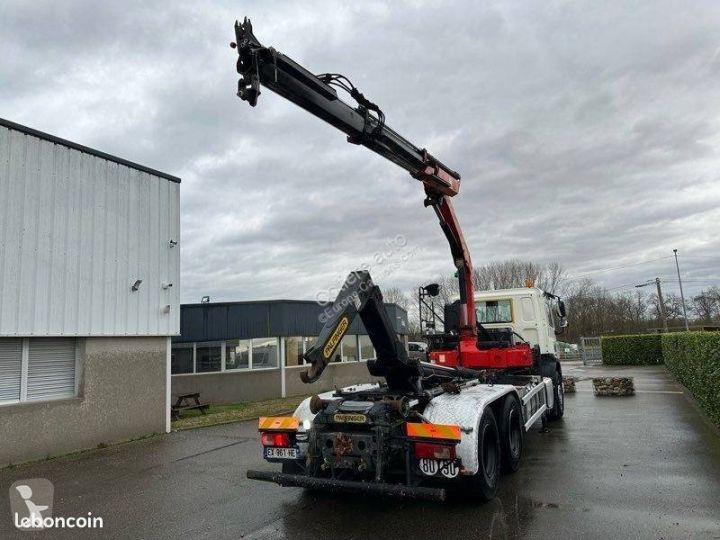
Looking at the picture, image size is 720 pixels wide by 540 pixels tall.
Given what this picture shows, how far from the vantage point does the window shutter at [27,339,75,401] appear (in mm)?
9109

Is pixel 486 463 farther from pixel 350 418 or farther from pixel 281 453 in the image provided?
pixel 281 453

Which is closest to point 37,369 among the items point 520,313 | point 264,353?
point 520,313

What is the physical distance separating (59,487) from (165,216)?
6415 millimetres

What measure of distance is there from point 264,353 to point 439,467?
567 inches

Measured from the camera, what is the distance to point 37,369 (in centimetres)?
919

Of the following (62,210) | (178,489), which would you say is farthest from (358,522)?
(62,210)

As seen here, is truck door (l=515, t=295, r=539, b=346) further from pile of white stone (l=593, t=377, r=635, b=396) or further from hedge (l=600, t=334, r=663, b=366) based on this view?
hedge (l=600, t=334, r=663, b=366)

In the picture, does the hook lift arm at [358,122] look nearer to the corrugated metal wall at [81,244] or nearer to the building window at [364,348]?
the corrugated metal wall at [81,244]

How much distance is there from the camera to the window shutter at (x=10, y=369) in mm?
8625

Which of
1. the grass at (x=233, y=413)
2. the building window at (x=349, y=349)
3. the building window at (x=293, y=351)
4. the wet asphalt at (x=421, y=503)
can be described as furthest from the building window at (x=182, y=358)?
the wet asphalt at (x=421, y=503)

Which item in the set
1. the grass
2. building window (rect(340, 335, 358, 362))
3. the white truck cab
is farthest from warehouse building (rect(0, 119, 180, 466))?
building window (rect(340, 335, 358, 362))

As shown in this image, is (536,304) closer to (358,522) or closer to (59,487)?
(358,522)

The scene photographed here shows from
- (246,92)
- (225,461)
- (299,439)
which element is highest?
(246,92)

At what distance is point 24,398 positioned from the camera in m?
8.87
